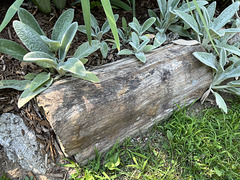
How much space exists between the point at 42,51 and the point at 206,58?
1.28m

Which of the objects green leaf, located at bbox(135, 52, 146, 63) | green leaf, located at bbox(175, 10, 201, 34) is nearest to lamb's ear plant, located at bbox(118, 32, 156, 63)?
green leaf, located at bbox(135, 52, 146, 63)

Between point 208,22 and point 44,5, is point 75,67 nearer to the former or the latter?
point 44,5

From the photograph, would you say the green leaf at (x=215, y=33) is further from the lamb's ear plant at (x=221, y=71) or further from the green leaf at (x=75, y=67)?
the green leaf at (x=75, y=67)

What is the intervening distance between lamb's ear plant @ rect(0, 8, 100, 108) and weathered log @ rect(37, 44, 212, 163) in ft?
0.23

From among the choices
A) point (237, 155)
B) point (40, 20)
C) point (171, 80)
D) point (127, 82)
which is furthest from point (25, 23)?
point (237, 155)

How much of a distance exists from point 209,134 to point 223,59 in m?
0.64

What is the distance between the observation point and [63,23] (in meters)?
1.35

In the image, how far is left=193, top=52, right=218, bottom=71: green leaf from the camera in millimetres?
1600

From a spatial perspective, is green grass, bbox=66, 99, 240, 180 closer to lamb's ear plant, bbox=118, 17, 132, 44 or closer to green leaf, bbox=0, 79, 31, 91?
green leaf, bbox=0, 79, 31, 91

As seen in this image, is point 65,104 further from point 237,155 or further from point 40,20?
point 237,155

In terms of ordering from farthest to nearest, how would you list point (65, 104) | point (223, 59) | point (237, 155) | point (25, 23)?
point (223, 59), point (237, 155), point (25, 23), point (65, 104)

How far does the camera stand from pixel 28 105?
1431 millimetres

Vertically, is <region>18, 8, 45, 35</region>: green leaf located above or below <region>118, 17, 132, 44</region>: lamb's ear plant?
above

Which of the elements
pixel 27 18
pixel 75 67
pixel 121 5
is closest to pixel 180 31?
pixel 121 5
